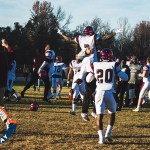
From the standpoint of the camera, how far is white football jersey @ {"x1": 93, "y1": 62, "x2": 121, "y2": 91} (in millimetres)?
8336

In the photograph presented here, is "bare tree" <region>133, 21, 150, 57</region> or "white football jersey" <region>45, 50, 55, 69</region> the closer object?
"white football jersey" <region>45, 50, 55, 69</region>

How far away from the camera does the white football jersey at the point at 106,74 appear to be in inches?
328

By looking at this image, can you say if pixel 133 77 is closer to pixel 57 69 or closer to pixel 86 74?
pixel 57 69

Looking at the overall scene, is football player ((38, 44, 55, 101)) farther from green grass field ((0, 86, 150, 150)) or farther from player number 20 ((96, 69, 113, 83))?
player number 20 ((96, 69, 113, 83))

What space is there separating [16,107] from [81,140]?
261 inches

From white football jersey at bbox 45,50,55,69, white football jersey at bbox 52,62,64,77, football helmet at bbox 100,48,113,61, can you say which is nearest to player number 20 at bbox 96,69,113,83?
football helmet at bbox 100,48,113,61

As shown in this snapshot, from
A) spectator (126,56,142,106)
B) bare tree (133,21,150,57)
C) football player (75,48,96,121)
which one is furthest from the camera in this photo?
bare tree (133,21,150,57)

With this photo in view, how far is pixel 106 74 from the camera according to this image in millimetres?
8359

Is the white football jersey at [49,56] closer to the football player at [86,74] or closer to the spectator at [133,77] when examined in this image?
the spectator at [133,77]

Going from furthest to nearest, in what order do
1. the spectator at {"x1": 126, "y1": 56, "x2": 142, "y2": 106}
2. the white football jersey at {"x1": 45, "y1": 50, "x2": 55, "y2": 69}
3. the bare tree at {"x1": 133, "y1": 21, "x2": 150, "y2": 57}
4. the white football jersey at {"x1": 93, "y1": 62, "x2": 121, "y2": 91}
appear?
the bare tree at {"x1": 133, "y1": 21, "x2": 150, "y2": 57}, the spectator at {"x1": 126, "y1": 56, "x2": 142, "y2": 106}, the white football jersey at {"x1": 45, "y1": 50, "x2": 55, "y2": 69}, the white football jersey at {"x1": 93, "y1": 62, "x2": 121, "y2": 91}

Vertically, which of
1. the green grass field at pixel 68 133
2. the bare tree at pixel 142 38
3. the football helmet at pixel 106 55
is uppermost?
the bare tree at pixel 142 38

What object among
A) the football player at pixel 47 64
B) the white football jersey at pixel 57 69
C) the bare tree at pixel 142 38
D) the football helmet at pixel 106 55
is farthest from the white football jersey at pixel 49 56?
the bare tree at pixel 142 38

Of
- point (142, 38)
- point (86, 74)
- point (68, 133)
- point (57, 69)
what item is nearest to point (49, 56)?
point (57, 69)

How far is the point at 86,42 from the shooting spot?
1082 cm
